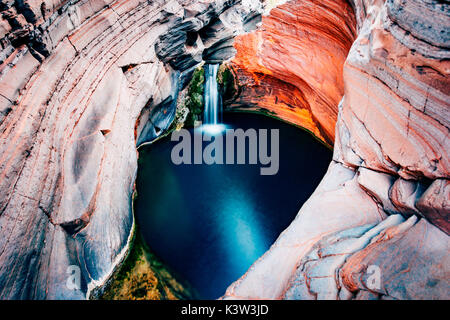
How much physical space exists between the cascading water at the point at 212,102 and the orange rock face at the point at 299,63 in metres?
0.91

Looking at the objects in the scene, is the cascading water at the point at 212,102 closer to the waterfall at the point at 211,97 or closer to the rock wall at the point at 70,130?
the waterfall at the point at 211,97

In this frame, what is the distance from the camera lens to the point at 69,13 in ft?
13.2

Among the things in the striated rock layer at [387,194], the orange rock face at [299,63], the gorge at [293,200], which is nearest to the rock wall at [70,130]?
the gorge at [293,200]

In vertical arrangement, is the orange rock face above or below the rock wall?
below

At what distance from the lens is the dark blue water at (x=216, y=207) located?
4.82 meters

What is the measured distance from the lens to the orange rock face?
6.04 m

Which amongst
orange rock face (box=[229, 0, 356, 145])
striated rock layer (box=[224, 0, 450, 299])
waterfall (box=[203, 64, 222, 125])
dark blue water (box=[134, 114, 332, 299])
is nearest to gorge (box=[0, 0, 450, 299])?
striated rock layer (box=[224, 0, 450, 299])

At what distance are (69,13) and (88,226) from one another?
12.5 feet

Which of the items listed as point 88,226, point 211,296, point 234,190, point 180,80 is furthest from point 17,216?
point 180,80

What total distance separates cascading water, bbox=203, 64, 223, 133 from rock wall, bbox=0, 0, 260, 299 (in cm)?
297

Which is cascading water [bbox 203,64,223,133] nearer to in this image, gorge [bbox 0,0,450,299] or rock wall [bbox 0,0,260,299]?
rock wall [bbox 0,0,260,299]

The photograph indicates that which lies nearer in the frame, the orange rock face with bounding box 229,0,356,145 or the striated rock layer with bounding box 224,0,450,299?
the striated rock layer with bounding box 224,0,450,299

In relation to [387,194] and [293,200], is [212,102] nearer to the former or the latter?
[293,200]

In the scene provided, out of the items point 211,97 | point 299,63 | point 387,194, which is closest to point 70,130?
point 387,194
